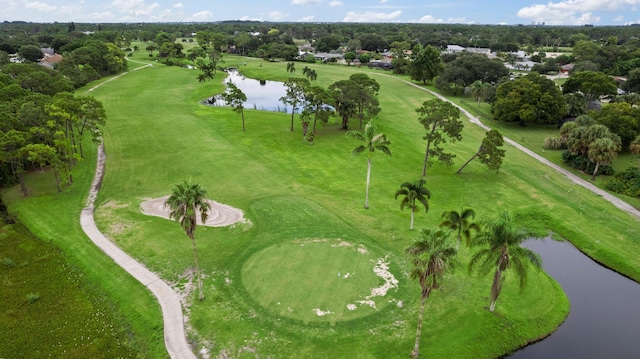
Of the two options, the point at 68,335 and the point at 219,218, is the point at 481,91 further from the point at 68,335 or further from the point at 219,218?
the point at 68,335

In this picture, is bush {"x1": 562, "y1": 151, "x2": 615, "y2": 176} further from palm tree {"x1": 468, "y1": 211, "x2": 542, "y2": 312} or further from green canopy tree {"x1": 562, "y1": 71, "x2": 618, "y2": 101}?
palm tree {"x1": 468, "y1": 211, "x2": 542, "y2": 312}

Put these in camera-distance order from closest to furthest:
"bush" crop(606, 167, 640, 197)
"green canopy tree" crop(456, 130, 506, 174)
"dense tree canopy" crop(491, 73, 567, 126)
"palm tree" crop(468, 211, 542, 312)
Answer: "palm tree" crop(468, 211, 542, 312) < "bush" crop(606, 167, 640, 197) < "green canopy tree" crop(456, 130, 506, 174) < "dense tree canopy" crop(491, 73, 567, 126)

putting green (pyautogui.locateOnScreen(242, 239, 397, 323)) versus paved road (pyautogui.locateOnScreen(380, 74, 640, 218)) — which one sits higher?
paved road (pyautogui.locateOnScreen(380, 74, 640, 218))

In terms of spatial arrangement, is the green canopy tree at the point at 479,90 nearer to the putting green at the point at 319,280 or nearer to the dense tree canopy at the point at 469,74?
the dense tree canopy at the point at 469,74

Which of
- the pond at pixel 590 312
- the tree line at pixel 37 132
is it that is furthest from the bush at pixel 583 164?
the tree line at pixel 37 132

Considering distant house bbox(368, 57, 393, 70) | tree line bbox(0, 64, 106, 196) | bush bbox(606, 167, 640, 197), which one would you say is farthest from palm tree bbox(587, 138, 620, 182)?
distant house bbox(368, 57, 393, 70)

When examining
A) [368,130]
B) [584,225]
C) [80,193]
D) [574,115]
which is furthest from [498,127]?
[80,193]
